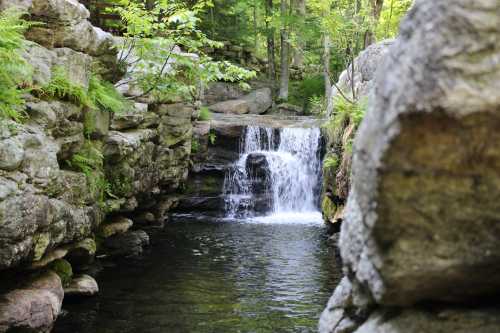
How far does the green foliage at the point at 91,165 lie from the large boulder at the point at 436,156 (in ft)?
20.7

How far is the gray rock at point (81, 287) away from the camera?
761 centimetres

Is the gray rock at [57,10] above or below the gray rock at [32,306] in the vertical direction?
above

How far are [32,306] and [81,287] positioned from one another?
6.67 feet

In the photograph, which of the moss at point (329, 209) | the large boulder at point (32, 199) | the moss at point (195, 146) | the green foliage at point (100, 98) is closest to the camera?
the large boulder at point (32, 199)

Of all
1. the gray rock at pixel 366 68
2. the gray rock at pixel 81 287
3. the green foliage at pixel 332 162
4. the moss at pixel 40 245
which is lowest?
the gray rock at pixel 81 287

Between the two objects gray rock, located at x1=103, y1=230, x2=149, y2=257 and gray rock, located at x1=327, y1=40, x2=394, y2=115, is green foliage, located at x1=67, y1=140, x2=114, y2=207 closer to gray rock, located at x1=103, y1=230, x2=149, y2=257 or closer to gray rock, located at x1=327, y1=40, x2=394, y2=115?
gray rock, located at x1=103, y1=230, x2=149, y2=257

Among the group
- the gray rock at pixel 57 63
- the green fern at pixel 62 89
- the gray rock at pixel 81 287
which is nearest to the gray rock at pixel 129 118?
the gray rock at pixel 57 63

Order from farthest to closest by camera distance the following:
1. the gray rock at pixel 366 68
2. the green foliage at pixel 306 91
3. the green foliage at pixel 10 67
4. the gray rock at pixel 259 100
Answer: the green foliage at pixel 306 91, the gray rock at pixel 259 100, the gray rock at pixel 366 68, the green foliage at pixel 10 67

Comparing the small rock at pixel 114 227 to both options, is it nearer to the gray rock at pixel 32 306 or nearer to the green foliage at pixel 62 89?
the green foliage at pixel 62 89

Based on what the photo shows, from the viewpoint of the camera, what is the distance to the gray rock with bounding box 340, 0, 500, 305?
5.87 feet

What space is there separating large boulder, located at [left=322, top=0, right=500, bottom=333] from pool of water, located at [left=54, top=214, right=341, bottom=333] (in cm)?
511

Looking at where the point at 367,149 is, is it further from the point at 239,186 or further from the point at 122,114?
the point at 239,186

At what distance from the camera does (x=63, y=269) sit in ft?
24.3

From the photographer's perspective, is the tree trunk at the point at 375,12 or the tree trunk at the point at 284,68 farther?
the tree trunk at the point at 284,68
